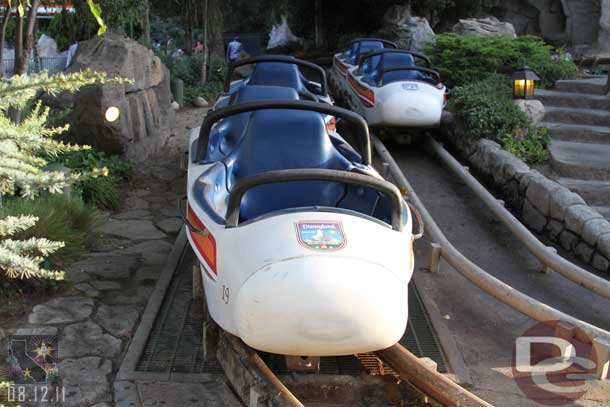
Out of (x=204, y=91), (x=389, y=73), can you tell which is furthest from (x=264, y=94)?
(x=204, y=91)

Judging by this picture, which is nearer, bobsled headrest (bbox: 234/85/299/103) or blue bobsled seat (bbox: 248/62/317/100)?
bobsled headrest (bbox: 234/85/299/103)

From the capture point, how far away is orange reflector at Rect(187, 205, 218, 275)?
3262mm

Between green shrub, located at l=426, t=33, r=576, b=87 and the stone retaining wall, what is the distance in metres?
2.67

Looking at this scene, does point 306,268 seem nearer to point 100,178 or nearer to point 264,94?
point 264,94

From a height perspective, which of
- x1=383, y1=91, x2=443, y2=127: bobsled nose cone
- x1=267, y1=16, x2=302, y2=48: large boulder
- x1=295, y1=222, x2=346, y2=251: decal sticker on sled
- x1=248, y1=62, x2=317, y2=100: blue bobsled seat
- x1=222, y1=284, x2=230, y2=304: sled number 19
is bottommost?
x1=267, y1=16, x2=302, y2=48: large boulder

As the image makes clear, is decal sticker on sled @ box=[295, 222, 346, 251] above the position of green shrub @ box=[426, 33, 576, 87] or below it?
above

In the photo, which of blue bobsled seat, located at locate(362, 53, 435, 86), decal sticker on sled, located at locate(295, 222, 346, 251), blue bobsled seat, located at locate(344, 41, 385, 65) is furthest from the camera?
blue bobsled seat, located at locate(344, 41, 385, 65)

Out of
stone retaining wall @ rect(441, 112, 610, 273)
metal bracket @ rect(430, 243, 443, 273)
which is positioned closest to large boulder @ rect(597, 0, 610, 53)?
stone retaining wall @ rect(441, 112, 610, 273)

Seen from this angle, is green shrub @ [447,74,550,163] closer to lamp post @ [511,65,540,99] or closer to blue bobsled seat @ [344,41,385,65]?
lamp post @ [511,65,540,99]

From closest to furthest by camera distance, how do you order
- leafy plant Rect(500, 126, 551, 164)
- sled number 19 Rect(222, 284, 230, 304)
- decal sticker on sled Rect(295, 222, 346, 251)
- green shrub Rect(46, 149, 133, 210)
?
decal sticker on sled Rect(295, 222, 346, 251), sled number 19 Rect(222, 284, 230, 304), green shrub Rect(46, 149, 133, 210), leafy plant Rect(500, 126, 551, 164)

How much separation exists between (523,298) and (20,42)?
4.73m

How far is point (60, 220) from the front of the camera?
4949 mm

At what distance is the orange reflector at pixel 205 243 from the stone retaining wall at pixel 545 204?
343 centimetres

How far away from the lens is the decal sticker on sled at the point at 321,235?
2947 mm
